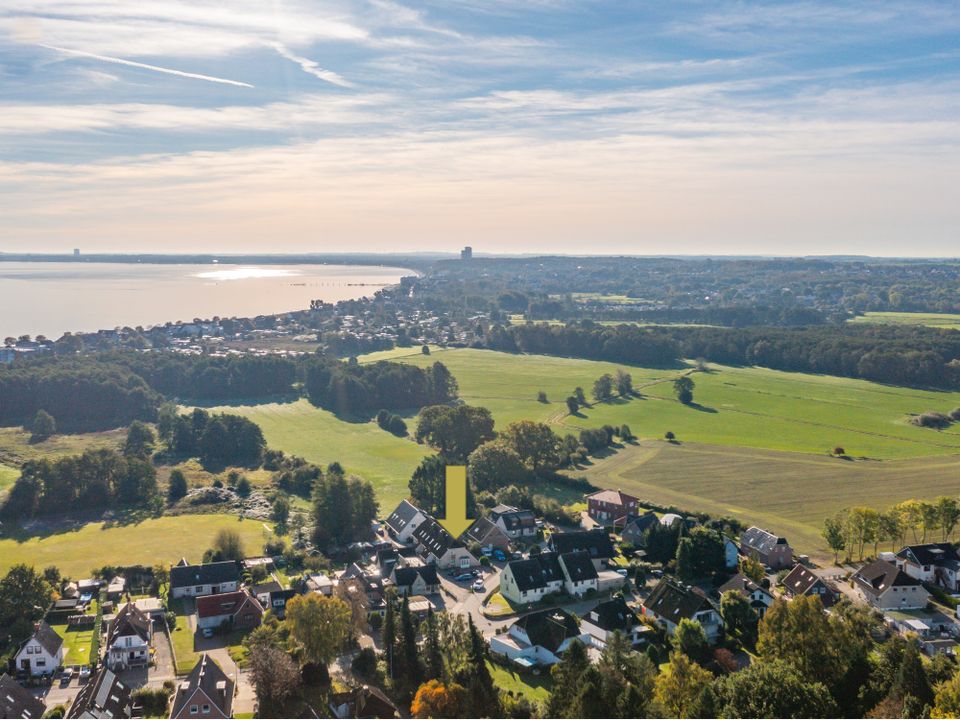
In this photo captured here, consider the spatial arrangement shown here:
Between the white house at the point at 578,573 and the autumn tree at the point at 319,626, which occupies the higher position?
the autumn tree at the point at 319,626

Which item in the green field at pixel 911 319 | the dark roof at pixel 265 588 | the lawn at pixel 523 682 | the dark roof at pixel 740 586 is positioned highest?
the green field at pixel 911 319

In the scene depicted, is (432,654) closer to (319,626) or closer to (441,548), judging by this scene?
(319,626)

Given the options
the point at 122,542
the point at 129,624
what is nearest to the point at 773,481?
the point at 129,624

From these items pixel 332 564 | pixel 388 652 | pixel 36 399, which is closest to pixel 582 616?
pixel 388 652

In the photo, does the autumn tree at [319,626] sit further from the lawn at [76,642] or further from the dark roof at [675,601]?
the dark roof at [675,601]

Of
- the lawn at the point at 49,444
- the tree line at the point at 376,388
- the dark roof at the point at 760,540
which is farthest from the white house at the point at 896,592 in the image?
the lawn at the point at 49,444

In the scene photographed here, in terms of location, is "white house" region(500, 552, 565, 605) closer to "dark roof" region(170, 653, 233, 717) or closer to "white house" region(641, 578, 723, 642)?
"white house" region(641, 578, 723, 642)

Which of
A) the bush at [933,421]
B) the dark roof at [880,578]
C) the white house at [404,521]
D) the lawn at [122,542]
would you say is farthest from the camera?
the bush at [933,421]
